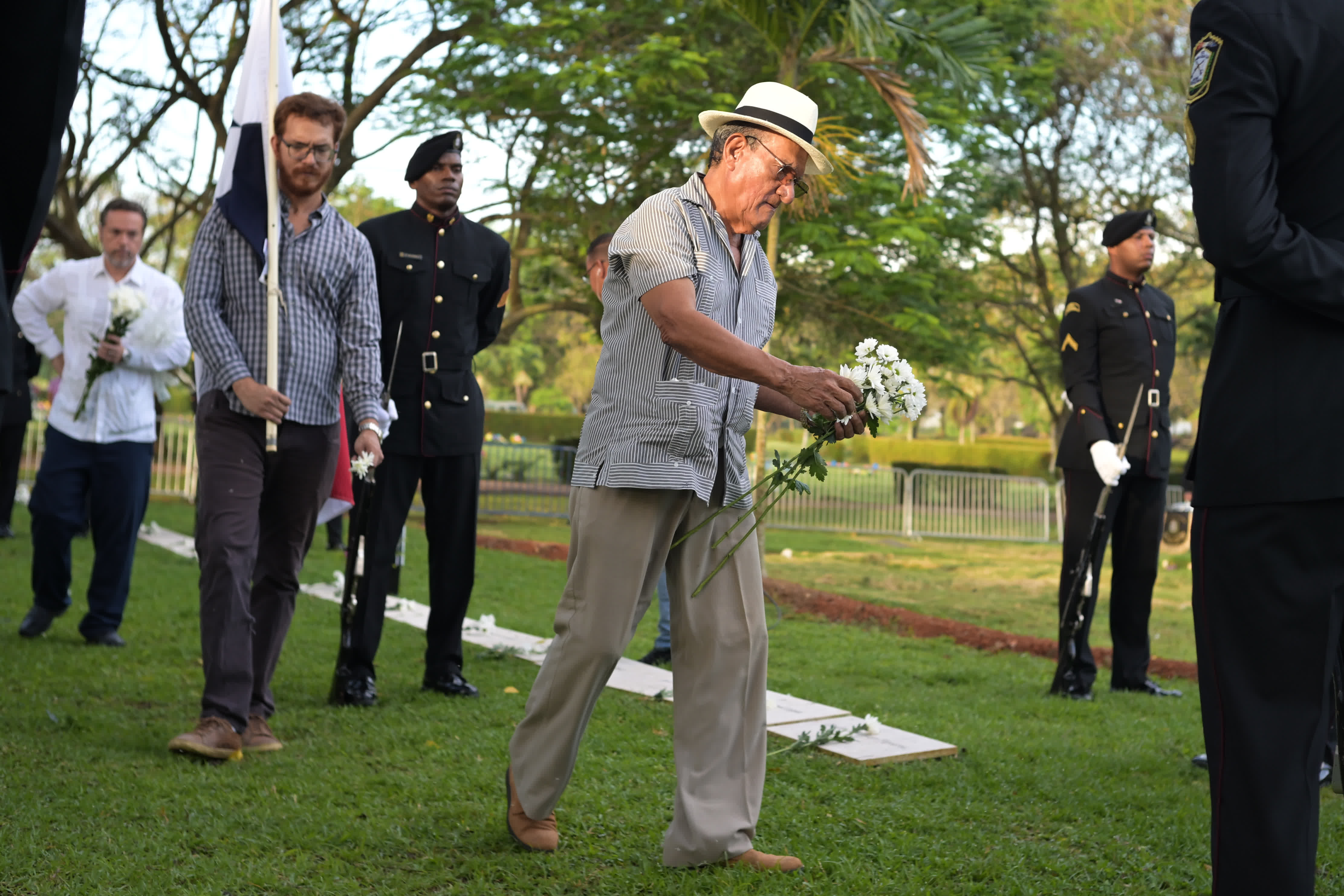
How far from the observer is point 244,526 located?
4.59 m

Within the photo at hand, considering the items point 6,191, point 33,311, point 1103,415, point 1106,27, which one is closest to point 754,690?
point 6,191

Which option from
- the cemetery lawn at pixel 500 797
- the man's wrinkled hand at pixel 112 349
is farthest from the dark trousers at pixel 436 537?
the man's wrinkled hand at pixel 112 349

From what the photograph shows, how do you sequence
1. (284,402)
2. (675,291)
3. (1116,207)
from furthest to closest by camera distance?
1. (1116,207)
2. (284,402)
3. (675,291)

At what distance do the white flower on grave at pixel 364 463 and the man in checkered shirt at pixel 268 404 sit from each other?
0.10 feet

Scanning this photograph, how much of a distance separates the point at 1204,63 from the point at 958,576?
42.9 feet

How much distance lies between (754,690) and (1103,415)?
13.2 feet

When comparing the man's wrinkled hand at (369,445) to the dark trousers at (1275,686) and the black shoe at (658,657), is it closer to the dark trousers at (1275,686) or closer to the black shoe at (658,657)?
the black shoe at (658,657)

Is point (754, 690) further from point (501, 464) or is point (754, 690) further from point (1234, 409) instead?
point (501, 464)

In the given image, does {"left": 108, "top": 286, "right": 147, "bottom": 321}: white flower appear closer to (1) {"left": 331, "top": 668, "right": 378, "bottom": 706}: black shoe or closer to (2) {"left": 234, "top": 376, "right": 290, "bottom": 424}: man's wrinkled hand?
(1) {"left": 331, "top": 668, "right": 378, "bottom": 706}: black shoe

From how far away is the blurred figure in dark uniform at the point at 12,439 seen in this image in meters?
9.71

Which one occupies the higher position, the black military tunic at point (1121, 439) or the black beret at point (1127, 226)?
the black beret at point (1127, 226)

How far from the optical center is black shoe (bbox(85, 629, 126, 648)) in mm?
6820

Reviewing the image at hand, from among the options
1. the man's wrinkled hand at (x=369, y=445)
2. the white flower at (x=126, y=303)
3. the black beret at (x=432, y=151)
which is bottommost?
the man's wrinkled hand at (x=369, y=445)

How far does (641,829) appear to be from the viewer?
3916mm
